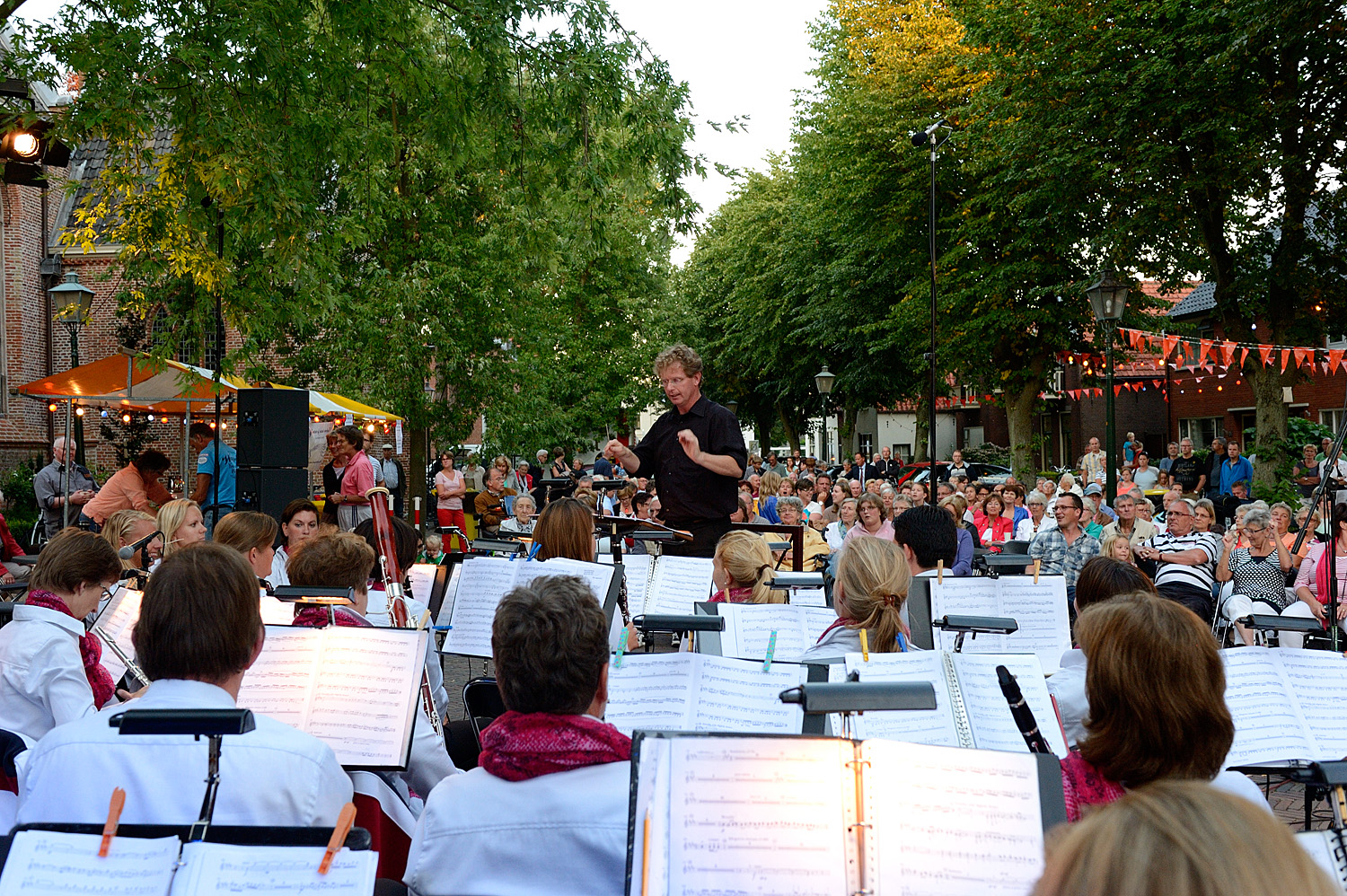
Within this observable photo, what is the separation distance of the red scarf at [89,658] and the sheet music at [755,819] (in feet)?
8.58

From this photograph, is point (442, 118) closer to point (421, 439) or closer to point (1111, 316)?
point (1111, 316)

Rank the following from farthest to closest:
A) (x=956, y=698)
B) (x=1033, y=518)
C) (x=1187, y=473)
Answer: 1. (x=1187, y=473)
2. (x=1033, y=518)
3. (x=956, y=698)

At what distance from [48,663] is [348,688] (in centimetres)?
106

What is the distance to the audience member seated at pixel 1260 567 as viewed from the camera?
831cm

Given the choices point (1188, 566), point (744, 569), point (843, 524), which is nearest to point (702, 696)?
point (744, 569)

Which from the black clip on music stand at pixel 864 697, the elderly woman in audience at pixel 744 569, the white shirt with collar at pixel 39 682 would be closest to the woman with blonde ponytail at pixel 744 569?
the elderly woman in audience at pixel 744 569

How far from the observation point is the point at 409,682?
338 cm

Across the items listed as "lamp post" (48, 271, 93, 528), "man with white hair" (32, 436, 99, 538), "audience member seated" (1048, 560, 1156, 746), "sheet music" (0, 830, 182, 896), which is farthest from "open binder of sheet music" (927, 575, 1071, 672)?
"man with white hair" (32, 436, 99, 538)

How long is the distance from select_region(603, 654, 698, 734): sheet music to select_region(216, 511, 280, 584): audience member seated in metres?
3.26

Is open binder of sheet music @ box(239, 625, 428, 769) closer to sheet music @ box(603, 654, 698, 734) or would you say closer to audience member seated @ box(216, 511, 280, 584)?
sheet music @ box(603, 654, 698, 734)

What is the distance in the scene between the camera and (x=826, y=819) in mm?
2131

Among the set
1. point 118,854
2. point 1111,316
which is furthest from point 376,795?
point 1111,316

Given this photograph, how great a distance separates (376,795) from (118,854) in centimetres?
133

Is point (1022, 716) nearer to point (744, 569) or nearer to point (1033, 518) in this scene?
point (744, 569)
